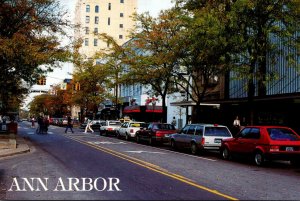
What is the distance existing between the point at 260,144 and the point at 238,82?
1649cm

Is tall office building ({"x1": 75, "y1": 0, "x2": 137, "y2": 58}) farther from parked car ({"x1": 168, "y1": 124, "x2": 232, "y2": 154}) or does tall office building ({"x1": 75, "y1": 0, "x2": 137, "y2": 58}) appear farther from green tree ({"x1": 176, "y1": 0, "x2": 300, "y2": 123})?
parked car ({"x1": 168, "y1": 124, "x2": 232, "y2": 154})

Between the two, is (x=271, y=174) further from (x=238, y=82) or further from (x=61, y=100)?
(x=61, y=100)

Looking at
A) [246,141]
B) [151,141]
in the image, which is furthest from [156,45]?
[246,141]

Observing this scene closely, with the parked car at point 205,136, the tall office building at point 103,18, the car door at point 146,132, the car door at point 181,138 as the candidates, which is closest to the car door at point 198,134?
the parked car at point 205,136

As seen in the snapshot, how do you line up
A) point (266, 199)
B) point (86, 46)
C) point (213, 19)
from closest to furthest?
1. point (266, 199)
2. point (213, 19)
3. point (86, 46)

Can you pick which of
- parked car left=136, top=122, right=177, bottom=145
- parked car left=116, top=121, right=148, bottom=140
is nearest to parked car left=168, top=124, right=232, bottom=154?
parked car left=136, top=122, right=177, bottom=145

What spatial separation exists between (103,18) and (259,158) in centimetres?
9890

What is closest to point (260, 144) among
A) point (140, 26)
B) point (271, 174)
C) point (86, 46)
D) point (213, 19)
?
point (271, 174)

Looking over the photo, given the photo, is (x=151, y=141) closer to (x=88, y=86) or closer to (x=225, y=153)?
(x=225, y=153)

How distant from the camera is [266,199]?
29.3 ft

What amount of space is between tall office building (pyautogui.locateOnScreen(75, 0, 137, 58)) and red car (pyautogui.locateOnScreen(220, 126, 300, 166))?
93648 millimetres

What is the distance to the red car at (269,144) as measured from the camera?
15.8m

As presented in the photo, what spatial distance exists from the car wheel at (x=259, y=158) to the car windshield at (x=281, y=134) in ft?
2.63

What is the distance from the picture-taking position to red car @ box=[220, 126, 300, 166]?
51.9 ft
